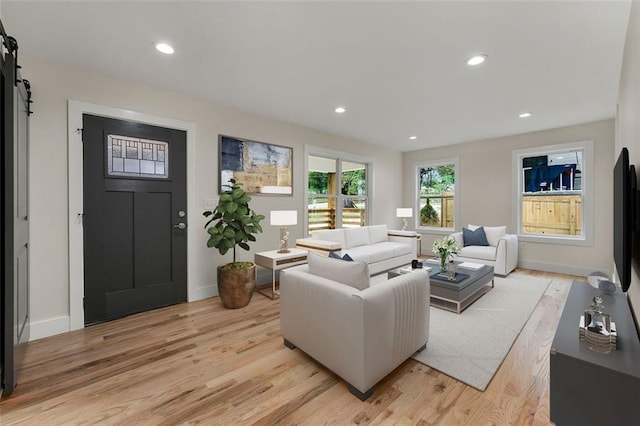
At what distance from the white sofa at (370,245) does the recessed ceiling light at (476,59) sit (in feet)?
8.48

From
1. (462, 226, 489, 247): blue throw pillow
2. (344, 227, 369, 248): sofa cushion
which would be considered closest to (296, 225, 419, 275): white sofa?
(344, 227, 369, 248): sofa cushion

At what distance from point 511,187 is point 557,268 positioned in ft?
5.34

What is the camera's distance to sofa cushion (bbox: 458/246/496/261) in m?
4.58

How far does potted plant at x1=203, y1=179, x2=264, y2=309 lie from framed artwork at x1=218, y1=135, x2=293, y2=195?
571 millimetres

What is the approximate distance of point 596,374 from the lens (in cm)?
130

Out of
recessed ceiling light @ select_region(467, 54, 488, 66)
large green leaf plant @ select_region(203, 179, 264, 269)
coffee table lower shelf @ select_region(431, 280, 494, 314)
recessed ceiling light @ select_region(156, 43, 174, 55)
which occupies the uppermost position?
recessed ceiling light @ select_region(156, 43, 174, 55)

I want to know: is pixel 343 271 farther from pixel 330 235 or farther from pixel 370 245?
pixel 370 245

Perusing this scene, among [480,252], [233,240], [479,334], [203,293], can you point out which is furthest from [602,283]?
[203,293]

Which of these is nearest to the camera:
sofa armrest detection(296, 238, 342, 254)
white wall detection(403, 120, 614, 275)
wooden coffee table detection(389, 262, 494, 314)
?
wooden coffee table detection(389, 262, 494, 314)

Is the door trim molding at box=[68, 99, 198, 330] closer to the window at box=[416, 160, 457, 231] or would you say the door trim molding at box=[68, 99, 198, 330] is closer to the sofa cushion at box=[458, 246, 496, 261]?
the sofa cushion at box=[458, 246, 496, 261]

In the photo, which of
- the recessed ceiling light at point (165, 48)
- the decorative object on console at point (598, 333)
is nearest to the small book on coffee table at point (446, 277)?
the decorative object on console at point (598, 333)

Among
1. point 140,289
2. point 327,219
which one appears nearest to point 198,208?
point 140,289

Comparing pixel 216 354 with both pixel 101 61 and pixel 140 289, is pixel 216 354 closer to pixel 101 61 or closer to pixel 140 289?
pixel 140 289

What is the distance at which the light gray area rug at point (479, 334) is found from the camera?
2.04m
